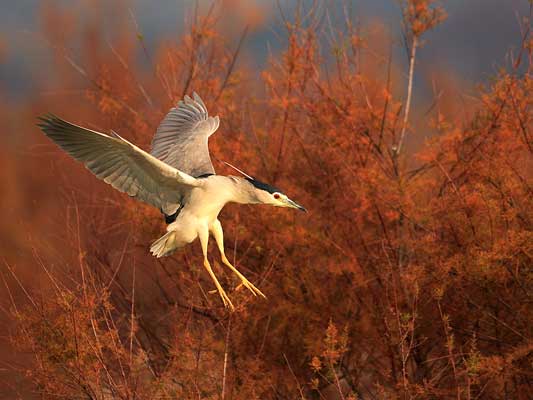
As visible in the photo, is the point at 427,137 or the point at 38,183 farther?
the point at 38,183

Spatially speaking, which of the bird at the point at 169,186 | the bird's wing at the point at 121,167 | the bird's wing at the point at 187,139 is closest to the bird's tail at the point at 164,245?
the bird at the point at 169,186

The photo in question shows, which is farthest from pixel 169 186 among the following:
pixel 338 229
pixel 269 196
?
pixel 338 229

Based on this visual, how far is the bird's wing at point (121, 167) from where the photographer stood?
3.29 m

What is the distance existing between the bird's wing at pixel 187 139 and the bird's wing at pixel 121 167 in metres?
0.32

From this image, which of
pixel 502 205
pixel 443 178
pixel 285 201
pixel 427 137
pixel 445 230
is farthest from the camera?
pixel 443 178

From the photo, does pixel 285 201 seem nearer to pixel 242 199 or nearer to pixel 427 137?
pixel 242 199

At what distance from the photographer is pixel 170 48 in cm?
614

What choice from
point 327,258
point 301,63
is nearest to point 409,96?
point 301,63

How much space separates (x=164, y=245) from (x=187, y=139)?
0.80 m

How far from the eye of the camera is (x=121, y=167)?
135 inches

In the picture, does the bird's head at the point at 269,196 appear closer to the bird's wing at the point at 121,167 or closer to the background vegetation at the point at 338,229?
the bird's wing at the point at 121,167

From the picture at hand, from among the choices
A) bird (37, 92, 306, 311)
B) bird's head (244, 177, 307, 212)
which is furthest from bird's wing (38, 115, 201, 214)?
bird's head (244, 177, 307, 212)

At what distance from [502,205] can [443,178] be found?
1.26m

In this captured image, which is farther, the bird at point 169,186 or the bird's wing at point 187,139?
the bird's wing at point 187,139
